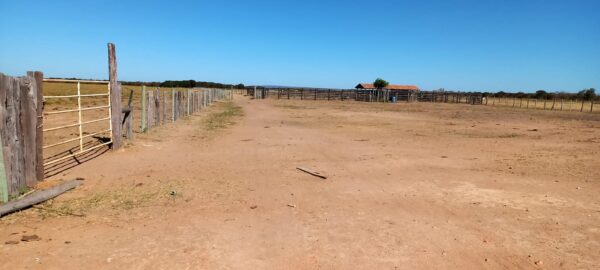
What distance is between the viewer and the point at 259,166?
347 inches

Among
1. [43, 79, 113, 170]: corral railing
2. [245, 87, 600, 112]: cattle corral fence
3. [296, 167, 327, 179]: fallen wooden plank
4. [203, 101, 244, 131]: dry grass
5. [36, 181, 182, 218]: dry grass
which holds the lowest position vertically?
[36, 181, 182, 218]: dry grass

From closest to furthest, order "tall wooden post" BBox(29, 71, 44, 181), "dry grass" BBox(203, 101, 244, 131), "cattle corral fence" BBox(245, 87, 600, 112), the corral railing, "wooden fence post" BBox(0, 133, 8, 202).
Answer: "wooden fence post" BBox(0, 133, 8, 202) → "tall wooden post" BBox(29, 71, 44, 181) → the corral railing → "dry grass" BBox(203, 101, 244, 131) → "cattle corral fence" BBox(245, 87, 600, 112)

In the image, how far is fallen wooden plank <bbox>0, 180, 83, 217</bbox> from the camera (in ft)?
16.6

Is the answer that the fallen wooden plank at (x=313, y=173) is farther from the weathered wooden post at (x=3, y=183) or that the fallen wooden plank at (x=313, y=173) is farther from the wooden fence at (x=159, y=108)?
the wooden fence at (x=159, y=108)

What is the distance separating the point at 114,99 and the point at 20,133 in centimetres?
416

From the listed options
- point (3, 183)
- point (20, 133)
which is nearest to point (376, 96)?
point (20, 133)

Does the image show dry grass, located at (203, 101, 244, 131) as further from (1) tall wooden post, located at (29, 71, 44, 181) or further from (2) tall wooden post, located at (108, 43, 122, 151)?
(1) tall wooden post, located at (29, 71, 44, 181)

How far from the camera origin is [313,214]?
556 centimetres

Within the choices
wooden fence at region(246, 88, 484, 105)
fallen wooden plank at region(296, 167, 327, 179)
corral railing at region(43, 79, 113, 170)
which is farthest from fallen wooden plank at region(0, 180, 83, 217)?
wooden fence at region(246, 88, 484, 105)

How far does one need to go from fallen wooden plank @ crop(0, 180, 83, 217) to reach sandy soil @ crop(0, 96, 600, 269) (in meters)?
0.12

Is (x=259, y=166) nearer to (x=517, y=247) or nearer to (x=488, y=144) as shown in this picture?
(x=517, y=247)

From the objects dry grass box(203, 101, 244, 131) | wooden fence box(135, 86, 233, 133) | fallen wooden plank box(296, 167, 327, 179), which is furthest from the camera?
dry grass box(203, 101, 244, 131)

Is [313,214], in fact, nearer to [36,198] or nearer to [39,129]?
[36,198]

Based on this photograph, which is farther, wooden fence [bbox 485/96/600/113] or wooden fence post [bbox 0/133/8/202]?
wooden fence [bbox 485/96/600/113]
